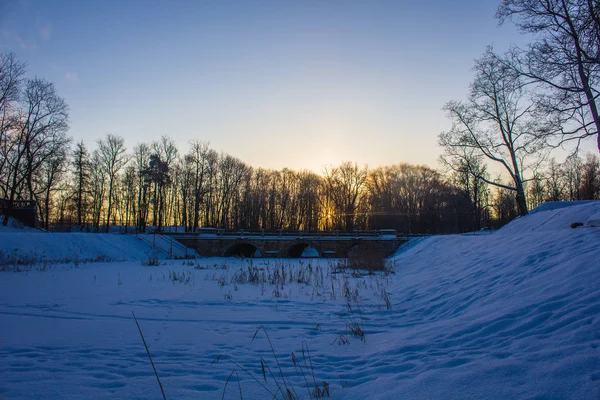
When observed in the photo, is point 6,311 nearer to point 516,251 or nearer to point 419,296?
point 419,296

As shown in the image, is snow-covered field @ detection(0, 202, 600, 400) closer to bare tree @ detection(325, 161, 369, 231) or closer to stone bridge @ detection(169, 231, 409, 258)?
stone bridge @ detection(169, 231, 409, 258)

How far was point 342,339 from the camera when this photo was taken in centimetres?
355

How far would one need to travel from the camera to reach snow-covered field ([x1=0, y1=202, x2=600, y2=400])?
2182mm

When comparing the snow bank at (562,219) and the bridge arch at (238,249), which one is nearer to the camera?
the snow bank at (562,219)

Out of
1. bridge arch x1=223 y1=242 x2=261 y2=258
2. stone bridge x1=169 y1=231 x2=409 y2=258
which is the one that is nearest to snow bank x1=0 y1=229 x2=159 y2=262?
stone bridge x1=169 y1=231 x2=409 y2=258

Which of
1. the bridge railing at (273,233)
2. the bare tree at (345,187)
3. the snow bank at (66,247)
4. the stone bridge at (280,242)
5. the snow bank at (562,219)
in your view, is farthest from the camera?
the bare tree at (345,187)

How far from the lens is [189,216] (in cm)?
4325

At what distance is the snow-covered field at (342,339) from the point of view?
7.16 ft

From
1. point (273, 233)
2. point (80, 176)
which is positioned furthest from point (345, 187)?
point (80, 176)

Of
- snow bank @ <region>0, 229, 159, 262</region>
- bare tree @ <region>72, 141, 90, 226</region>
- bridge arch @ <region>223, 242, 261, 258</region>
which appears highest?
bare tree @ <region>72, 141, 90, 226</region>

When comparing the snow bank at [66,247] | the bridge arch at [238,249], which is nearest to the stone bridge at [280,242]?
the bridge arch at [238,249]

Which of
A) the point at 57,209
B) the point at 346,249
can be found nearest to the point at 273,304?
the point at 346,249

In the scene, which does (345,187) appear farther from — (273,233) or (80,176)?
(80,176)

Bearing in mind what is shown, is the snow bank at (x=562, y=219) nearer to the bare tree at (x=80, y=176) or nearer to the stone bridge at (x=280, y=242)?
the stone bridge at (x=280, y=242)
